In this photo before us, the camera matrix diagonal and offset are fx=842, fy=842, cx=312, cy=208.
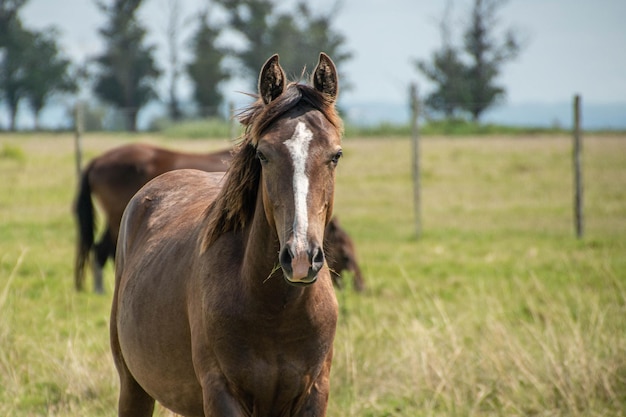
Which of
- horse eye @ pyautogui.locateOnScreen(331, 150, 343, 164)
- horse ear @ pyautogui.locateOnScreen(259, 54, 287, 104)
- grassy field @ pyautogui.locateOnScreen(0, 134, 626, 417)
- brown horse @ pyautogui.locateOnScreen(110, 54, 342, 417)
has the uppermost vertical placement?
horse ear @ pyautogui.locateOnScreen(259, 54, 287, 104)

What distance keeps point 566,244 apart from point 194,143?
40.2ft

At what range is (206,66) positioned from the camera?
45562 mm

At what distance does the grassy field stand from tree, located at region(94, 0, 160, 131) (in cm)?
2453

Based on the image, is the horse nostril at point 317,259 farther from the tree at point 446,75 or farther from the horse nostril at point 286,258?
the tree at point 446,75

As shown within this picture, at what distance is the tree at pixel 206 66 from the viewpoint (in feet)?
150

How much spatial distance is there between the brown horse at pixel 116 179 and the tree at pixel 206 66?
3537cm

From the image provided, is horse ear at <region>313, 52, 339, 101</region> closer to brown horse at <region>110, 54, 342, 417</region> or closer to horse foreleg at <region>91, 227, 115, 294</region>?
brown horse at <region>110, 54, 342, 417</region>

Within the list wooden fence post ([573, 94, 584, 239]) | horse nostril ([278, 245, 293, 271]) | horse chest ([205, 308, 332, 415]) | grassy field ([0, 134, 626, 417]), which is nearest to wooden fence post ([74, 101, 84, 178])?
grassy field ([0, 134, 626, 417])

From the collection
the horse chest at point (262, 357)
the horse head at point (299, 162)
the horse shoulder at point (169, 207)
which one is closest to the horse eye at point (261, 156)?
the horse head at point (299, 162)

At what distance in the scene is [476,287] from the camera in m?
9.38

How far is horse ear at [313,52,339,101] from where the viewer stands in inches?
134

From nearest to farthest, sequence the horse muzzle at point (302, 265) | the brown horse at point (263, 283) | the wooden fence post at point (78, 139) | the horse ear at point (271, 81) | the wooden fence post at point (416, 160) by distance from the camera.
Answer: the horse muzzle at point (302, 265), the brown horse at point (263, 283), the horse ear at point (271, 81), the wooden fence post at point (78, 139), the wooden fence post at point (416, 160)

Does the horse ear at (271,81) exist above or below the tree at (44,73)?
below

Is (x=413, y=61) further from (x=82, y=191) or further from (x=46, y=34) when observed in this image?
(x=82, y=191)
